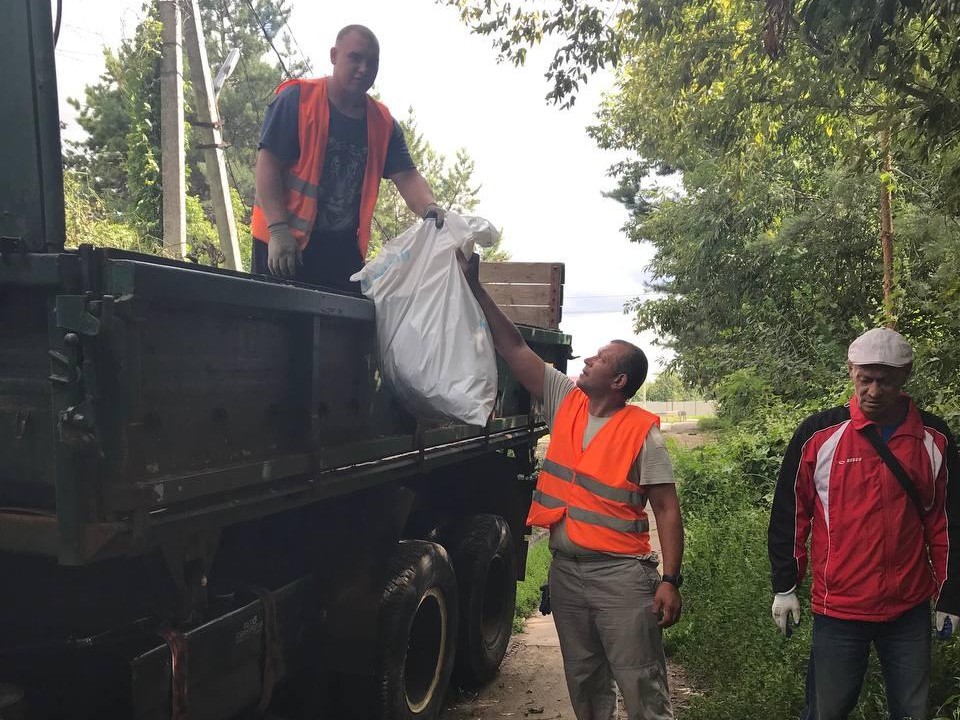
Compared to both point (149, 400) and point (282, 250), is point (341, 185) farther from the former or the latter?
point (149, 400)

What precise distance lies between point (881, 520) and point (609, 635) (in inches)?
42.0

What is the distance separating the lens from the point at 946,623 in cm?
297

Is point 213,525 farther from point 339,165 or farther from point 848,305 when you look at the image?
point 848,305

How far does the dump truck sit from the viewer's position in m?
1.92

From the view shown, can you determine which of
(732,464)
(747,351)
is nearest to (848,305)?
(747,351)

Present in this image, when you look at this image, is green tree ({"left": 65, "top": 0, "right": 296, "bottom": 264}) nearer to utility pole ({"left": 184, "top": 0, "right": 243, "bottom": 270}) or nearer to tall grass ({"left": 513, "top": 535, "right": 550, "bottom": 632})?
utility pole ({"left": 184, "top": 0, "right": 243, "bottom": 270})

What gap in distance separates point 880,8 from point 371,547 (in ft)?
9.88

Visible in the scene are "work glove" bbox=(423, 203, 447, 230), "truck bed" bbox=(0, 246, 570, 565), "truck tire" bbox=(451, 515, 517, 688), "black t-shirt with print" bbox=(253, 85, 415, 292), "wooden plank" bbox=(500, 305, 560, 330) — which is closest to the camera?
"truck bed" bbox=(0, 246, 570, 565)

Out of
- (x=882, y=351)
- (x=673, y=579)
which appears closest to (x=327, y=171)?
(x=673, y=579)

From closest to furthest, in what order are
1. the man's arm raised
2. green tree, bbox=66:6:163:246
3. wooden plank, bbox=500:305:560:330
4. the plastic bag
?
the plastic bag < the man's arm raised < wooden plank, bbox=500:305:560:330 < green tree, bbox=66:6:163:246

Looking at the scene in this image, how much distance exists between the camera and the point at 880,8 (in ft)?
11.0

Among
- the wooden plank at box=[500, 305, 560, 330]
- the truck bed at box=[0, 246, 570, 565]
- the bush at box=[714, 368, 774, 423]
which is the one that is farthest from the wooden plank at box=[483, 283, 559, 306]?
the bush at box=[714, 368, 774, 423]

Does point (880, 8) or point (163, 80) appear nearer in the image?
point (880, 8)

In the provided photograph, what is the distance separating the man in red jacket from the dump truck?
165 cm
